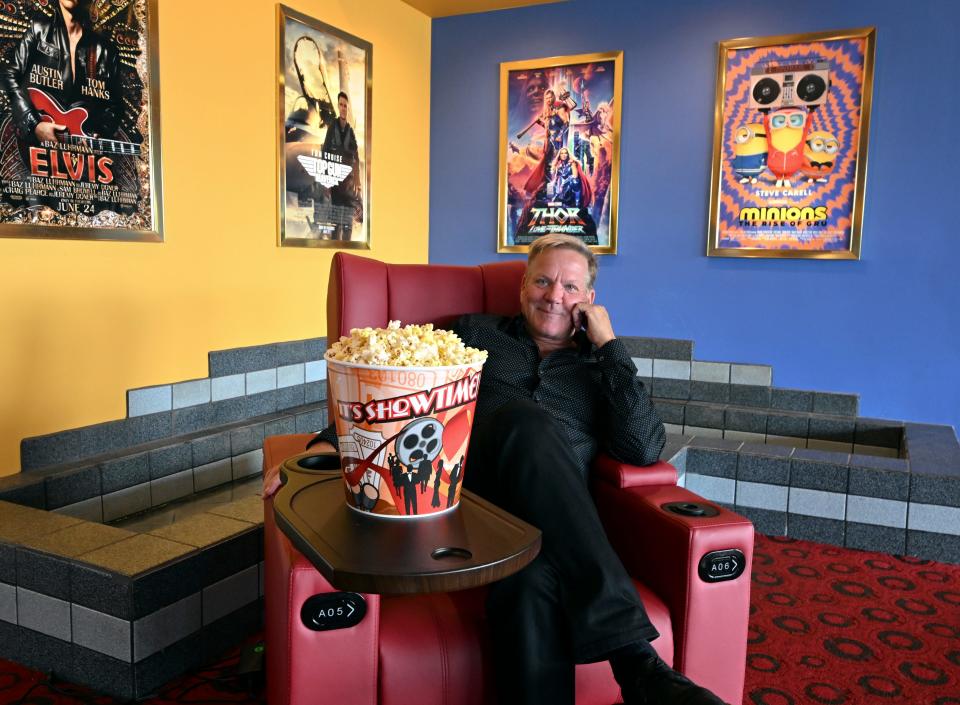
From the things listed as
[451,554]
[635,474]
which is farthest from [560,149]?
[451,554]

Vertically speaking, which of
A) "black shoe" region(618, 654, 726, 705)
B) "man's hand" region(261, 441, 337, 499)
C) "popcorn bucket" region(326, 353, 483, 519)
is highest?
"popcorn bucket" region(326, 353, 483, 519)

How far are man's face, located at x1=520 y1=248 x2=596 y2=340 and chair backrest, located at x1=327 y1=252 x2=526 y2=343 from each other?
0.20 m

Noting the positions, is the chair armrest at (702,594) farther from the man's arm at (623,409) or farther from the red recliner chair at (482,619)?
the man's arm at (623,409)

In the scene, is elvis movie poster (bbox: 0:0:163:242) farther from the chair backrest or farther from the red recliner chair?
the red recliner chair

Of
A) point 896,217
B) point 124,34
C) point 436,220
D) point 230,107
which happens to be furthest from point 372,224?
point 896,217

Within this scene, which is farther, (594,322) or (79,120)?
(79,120)

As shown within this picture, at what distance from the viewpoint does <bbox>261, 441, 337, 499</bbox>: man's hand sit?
4.81 ft

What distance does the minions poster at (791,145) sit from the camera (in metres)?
3.52

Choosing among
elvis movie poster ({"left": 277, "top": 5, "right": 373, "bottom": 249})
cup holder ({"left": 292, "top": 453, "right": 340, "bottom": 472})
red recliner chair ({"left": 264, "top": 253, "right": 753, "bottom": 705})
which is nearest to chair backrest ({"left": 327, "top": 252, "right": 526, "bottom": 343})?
red recliner chair ({"left": 264, "top": 253, "right": 753, "bottom": 705})

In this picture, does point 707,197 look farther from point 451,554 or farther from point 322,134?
point 451,554

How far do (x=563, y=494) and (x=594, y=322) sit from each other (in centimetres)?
63

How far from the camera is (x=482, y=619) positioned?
4.68 feet

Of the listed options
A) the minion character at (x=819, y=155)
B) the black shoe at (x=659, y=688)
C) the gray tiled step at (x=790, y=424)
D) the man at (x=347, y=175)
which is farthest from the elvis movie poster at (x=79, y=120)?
the minion character at (x=819, y=155)

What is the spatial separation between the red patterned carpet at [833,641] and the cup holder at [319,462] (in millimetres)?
748
